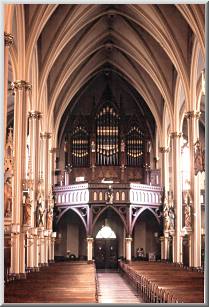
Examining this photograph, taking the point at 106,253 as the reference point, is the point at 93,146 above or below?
above

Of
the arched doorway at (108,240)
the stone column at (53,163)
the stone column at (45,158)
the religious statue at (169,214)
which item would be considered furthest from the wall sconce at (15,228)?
the arched doorway at (108,240)

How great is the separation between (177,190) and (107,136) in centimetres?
1071

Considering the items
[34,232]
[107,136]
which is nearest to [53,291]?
[34,232]

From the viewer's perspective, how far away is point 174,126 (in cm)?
3553

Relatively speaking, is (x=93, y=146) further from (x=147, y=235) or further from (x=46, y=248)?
(x=46, y=248)

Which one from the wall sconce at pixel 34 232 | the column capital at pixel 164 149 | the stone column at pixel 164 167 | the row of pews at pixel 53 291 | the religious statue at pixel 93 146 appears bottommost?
the row of pews at pixel 53 291

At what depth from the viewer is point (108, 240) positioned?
43438mm

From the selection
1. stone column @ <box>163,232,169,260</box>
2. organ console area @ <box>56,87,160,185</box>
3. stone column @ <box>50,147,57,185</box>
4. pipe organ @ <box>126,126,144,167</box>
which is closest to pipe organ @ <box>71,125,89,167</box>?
organ console area @ <box>56,87,160,185</box>

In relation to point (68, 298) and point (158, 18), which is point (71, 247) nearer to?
point (158, 18)

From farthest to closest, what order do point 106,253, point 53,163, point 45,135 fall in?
point 106,253 → point 53,163 → point 45,135

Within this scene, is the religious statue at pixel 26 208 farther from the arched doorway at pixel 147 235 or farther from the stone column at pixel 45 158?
the arched doorway at pixel 147 235

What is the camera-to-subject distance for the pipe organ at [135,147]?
4372 centimetres

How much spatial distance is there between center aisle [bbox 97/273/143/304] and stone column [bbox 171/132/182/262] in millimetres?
3733

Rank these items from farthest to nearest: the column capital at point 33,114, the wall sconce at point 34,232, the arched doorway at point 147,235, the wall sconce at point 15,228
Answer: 1. the arched doorway at point 147,235
2. the column capital at point 33,114
3. the wall sconce at point 34,232
4. the wall sconce at point 15,228
